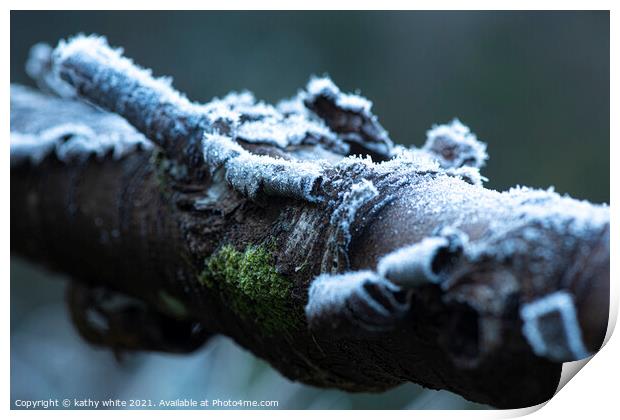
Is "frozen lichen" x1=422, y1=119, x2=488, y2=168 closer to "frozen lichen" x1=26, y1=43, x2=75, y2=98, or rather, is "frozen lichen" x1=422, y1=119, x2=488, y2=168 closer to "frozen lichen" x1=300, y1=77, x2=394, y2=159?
"frozen lichen" x1=300, y1=77, x2=394, y2=159

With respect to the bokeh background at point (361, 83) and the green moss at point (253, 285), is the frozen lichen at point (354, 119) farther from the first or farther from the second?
the bokeh background at point (361, 83)

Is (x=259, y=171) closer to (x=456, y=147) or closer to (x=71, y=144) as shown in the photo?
(x=456, y=147)

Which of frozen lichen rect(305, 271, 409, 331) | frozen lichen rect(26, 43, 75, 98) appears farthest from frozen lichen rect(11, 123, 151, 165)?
frozen lichen rect(305, 271, 409, 331)

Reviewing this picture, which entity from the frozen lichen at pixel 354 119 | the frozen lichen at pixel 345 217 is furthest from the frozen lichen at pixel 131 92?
the frozen lichen at pixel 345 217

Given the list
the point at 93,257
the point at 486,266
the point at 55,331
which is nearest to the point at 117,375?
the point at 55,331

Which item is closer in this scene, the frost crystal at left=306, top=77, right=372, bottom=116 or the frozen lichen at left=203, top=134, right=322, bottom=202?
the frozen lichen at left=203, top=134, right=322, bottom=202

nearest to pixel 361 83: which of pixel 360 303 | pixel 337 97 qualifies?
pixel 337 97
